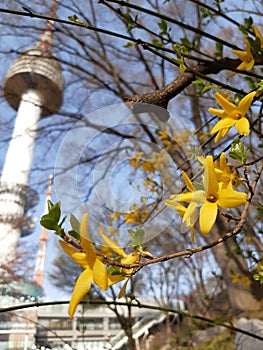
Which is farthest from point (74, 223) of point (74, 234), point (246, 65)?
point (246, 65)

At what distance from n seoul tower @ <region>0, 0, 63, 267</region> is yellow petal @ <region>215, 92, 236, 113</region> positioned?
31cm

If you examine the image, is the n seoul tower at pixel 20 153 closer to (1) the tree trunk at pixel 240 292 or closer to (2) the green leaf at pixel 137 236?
(2) the green leaf at pixel 137 236

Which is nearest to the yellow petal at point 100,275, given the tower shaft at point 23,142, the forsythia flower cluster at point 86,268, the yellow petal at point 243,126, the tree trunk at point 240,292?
the forsythia flower cluster at point 86,268

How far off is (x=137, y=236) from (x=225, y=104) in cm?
15

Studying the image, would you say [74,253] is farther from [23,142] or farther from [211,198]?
[23,142]

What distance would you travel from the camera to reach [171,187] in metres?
0.32

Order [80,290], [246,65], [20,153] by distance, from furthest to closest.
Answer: [20,153]
[246,65]
[80,290]

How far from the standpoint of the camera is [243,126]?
277mm

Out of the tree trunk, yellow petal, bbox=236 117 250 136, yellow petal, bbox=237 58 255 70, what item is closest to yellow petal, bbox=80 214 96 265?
yellow petal, bbox=236 117 250 136

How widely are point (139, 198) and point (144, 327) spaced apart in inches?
90.3

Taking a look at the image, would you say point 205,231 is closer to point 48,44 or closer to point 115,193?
point 115,193

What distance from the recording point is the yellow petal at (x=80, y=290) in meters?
0.17

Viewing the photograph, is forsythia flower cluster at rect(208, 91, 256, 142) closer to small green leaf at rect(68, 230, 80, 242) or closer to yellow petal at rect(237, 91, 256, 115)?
yellow petal at rect(237, 91, 256, 115)

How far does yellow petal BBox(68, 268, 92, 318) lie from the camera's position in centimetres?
17
